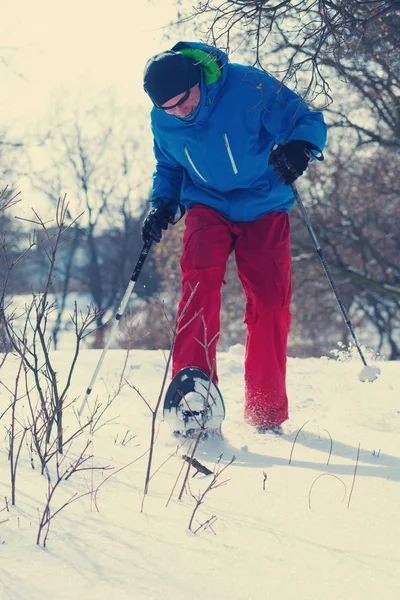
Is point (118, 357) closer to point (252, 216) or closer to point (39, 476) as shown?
point (252, 216)

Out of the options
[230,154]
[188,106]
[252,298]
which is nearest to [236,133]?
[230,154]

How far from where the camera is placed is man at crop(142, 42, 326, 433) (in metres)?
2.94

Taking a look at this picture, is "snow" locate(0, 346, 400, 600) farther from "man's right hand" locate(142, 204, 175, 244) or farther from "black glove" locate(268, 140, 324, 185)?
"black glove" locate(268, 140, 324, 185)

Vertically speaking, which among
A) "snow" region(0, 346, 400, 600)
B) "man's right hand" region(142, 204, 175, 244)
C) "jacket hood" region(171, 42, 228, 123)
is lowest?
"snow" region(0, 346, 400, 600)

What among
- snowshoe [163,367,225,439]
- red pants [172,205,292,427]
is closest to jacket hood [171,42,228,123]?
red pants [172,205,292,427]

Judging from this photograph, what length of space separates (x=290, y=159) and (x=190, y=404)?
48.1 inches

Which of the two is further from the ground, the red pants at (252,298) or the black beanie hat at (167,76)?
the black beanie hat at (167,76)

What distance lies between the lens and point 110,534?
4.83 feet

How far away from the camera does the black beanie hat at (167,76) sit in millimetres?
2762

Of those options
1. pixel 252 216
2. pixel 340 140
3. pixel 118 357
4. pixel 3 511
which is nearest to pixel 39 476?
pixel 3 511

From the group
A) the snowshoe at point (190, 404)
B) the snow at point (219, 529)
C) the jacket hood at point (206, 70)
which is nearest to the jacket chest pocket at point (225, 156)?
the jacket hood at point (206, 70)

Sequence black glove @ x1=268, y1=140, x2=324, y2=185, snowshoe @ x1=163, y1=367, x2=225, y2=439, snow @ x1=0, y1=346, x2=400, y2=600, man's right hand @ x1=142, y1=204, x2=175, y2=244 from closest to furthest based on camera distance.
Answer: snow @ x1=0, y1=346, x2=400, y2=600 < snowshoe @ x1=163, y1=367, x2=225, y2=439 < black glove @ x1=268, y1=140, x2=324, y2=185 < man's right hand @ x1=142, y1=204, x2=175, y2=244

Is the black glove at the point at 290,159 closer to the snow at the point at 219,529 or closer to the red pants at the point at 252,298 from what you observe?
the red pants at the point at 252,298

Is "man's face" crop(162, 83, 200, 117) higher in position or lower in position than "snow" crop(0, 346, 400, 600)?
higher
